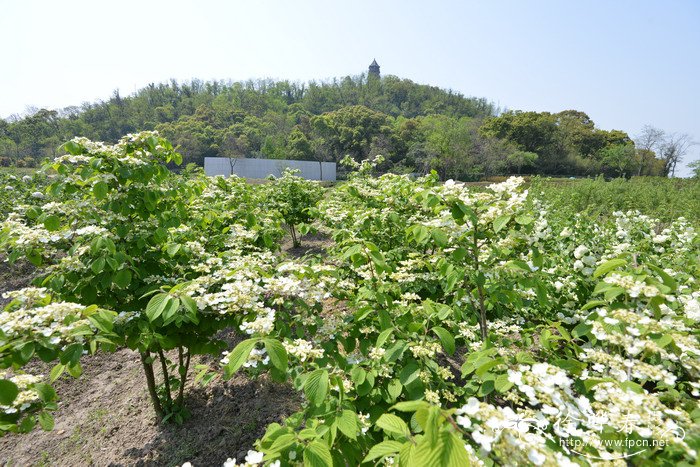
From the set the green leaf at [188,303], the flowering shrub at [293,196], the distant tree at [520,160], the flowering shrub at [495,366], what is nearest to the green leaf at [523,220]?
the flowering shrub at [495,366]

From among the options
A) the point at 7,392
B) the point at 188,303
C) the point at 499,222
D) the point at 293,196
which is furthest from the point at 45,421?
the point at 293,196

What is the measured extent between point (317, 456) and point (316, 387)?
27 centimetres

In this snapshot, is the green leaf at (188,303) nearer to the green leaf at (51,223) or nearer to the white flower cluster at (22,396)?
the white flower cluster at (22,396)

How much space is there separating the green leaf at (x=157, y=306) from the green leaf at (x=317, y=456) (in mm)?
933

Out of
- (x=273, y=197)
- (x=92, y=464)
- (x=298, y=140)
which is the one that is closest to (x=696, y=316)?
(x=92, y=464)

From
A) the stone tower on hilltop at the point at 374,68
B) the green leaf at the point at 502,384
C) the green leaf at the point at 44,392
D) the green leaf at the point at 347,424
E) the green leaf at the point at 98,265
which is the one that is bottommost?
the green leaf at the point at 44,392

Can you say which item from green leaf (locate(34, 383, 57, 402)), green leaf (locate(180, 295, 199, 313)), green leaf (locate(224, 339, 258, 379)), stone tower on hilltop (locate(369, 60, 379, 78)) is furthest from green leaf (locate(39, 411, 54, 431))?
stone tower on hilltop (locate(369, 60, 379, 78))

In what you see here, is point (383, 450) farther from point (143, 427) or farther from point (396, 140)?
point (396, 140)

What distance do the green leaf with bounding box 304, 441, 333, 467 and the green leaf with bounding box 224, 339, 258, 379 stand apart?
14.7 inches

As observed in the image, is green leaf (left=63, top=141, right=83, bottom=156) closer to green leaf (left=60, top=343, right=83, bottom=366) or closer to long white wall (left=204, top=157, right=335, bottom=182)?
green leaf (left=60, top=343, right=83, bottom=366)

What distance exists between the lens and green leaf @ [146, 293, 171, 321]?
5.15 feet

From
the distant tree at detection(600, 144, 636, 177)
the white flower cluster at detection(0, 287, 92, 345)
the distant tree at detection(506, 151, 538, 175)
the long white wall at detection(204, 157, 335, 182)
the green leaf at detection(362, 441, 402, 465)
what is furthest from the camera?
the distant tree at detection(600, 144, 636, 177)

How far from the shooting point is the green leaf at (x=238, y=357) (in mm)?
1239

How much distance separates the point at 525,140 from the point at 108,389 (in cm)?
4627
